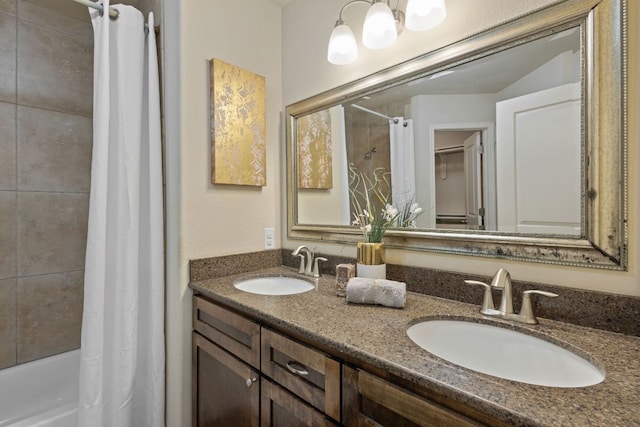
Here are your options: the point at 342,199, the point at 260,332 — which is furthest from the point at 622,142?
the point at 260,332

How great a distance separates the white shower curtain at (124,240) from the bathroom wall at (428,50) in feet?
2.36

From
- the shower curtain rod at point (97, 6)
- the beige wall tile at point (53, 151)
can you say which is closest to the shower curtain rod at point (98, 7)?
the shower curtain rod at point (97, 6)

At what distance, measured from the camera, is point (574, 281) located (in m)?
0.91

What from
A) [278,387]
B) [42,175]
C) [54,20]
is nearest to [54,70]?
[54,20]

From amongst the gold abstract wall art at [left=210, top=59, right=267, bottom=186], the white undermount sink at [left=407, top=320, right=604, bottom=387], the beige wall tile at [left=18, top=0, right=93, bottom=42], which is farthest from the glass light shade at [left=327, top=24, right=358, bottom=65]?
the beige wall tile at [left=18, top=0, right=93, bottom=42]

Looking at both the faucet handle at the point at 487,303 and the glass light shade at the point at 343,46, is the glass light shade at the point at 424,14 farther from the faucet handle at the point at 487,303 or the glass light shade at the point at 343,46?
the faucet handle at the point at 487,303

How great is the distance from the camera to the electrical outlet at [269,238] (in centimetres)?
180

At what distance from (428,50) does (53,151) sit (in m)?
2.13

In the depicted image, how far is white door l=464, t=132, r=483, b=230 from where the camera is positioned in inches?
44.3

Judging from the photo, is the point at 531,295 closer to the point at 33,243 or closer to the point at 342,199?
the point at 342,199

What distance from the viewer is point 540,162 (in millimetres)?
987

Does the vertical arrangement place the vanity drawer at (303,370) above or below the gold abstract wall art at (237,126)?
below

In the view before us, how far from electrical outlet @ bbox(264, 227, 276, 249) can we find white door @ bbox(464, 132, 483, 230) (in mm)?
1069

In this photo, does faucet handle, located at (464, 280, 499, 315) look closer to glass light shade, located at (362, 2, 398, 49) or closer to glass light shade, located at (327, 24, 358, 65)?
glass light shade, located at (362, 2, 398, 49)
